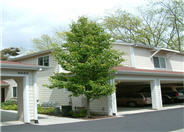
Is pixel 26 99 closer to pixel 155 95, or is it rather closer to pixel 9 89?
pixel 155 95

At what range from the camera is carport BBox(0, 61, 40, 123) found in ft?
34.9

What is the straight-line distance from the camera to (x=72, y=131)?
8.17 meters

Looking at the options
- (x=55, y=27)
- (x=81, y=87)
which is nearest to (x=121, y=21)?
(x=55, y=27)

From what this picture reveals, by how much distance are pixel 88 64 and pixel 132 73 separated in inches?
170

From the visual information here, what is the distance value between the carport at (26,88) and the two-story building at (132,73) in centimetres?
325

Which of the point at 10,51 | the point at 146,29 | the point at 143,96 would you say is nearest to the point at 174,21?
the point at 146,29

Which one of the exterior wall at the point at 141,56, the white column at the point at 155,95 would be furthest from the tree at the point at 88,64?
the exterior wall at the point at 141,56

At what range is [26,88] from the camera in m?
10.9

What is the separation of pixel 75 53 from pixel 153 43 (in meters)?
26.7

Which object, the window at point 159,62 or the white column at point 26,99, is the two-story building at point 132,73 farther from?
the white column at point 26,99

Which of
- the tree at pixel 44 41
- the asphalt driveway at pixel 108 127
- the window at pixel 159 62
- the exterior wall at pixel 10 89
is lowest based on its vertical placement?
the asphalt driveway at pixel 108 127

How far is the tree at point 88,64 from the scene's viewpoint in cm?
1193

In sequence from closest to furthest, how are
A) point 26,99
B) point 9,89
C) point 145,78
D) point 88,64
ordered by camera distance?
point 26,99 → point 88,64 → point 145,78 → point 9,89

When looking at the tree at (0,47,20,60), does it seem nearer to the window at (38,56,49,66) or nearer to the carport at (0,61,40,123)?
the window at (38,56,49,66)
